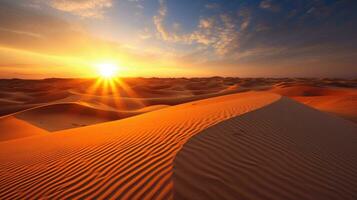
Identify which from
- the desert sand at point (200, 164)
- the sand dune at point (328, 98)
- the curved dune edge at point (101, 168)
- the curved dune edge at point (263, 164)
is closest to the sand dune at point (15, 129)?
the desert sand at point (200, 164)

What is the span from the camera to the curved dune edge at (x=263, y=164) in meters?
2.45

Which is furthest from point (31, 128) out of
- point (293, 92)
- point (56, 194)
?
point (293, 92)

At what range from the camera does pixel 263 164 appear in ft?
10.1

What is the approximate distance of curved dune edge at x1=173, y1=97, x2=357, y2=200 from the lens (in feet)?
8.05

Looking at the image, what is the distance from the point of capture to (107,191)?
258cm

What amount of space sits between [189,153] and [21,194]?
9.54 feet

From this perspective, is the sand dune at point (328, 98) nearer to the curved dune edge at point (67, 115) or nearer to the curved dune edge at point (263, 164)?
the curved dune edge at point (263, 164)

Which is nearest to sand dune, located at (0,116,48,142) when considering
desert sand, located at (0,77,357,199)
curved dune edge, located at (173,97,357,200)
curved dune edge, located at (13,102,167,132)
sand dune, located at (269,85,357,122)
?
curved dune edge, located at (13,102,167,132)

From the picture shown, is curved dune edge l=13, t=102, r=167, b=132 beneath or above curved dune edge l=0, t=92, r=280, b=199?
beneath

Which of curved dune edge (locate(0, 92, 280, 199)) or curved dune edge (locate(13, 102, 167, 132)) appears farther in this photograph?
curved dune edge (locate(13, 102, 167, 132))

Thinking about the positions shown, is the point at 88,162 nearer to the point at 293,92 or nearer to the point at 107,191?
the point at 107,191

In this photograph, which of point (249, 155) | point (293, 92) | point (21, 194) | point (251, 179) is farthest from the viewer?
point (293, 92)

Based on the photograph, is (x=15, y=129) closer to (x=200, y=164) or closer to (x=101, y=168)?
(x=101, y=168)

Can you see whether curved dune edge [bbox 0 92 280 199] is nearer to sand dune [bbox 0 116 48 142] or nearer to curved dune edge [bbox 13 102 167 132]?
sand dune [bbox 0 116 48 142]
